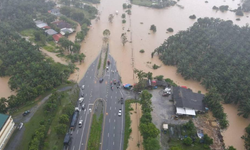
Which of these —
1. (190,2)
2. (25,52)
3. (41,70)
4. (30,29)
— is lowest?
(41,70)

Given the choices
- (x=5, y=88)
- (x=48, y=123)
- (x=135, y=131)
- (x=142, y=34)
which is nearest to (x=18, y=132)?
(x=48, y=123)

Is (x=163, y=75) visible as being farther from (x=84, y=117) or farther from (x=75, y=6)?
(x=75, y=6)

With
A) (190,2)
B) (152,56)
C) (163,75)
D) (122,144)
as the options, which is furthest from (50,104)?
(190,2)

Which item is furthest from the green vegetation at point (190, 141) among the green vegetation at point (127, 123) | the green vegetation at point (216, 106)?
the green vegetation at point (127, 123)

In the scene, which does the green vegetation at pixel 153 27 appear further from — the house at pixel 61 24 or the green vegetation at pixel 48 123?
the green vegetation at pixel 48 123

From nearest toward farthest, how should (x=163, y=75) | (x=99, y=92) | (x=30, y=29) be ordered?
(x=99, y=92) < (x=163, y=75) < (x=30, y=29)

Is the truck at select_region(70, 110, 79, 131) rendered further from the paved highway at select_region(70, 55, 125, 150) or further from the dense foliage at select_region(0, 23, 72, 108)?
the dense foliage at select_region(0, 23, 72, 108)

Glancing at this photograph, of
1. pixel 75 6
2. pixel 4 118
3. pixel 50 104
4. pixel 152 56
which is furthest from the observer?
pixel 75 6
